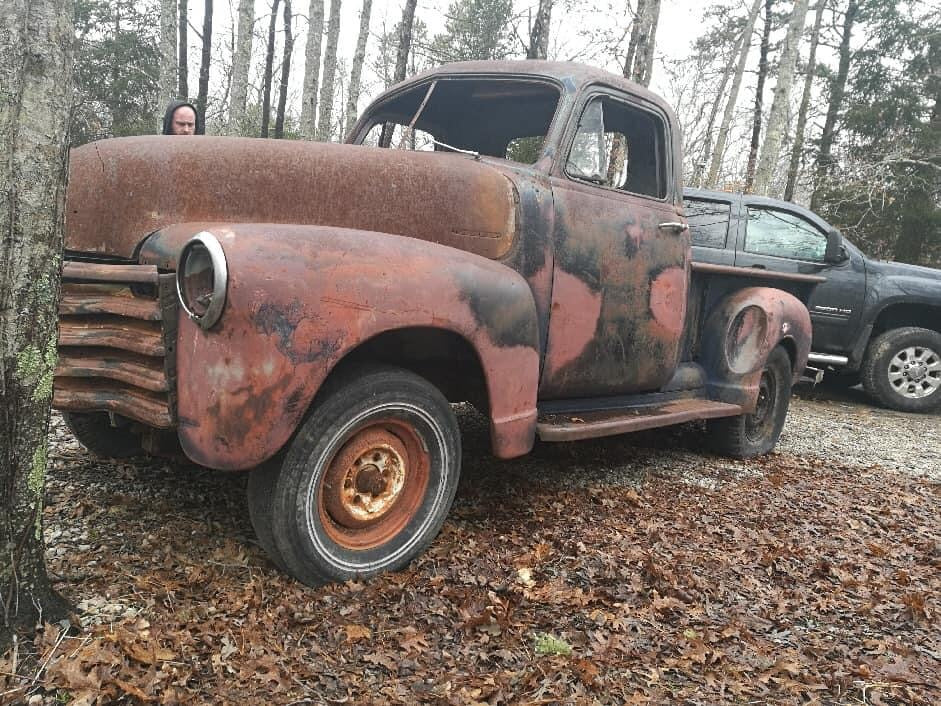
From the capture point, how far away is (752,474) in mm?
4613

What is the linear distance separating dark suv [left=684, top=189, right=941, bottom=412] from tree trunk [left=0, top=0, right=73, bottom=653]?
21.2 ft

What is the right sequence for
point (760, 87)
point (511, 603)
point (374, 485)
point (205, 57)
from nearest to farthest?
point (511, 603)
point (374, 485)
point (205, 57)
point (760, 87)

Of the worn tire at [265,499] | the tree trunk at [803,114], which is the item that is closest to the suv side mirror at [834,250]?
the worn tire at [265,499]

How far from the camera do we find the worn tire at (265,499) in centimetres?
243

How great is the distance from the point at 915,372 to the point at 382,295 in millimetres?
7403

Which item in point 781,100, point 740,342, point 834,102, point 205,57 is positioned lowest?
point 740,342

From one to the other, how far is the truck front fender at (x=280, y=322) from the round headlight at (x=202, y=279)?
0.10 feet

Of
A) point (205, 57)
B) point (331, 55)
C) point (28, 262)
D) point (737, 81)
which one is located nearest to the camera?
point (28, 262)

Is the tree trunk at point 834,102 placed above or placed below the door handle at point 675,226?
above

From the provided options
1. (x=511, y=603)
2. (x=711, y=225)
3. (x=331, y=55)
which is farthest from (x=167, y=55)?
(x=511, y=603)

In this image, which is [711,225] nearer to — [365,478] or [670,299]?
[670,299]

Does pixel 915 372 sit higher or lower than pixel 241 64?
lower

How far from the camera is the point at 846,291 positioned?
24.9ft

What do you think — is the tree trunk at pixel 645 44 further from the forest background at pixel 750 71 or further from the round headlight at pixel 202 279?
the round headlight at pixel 202 279
